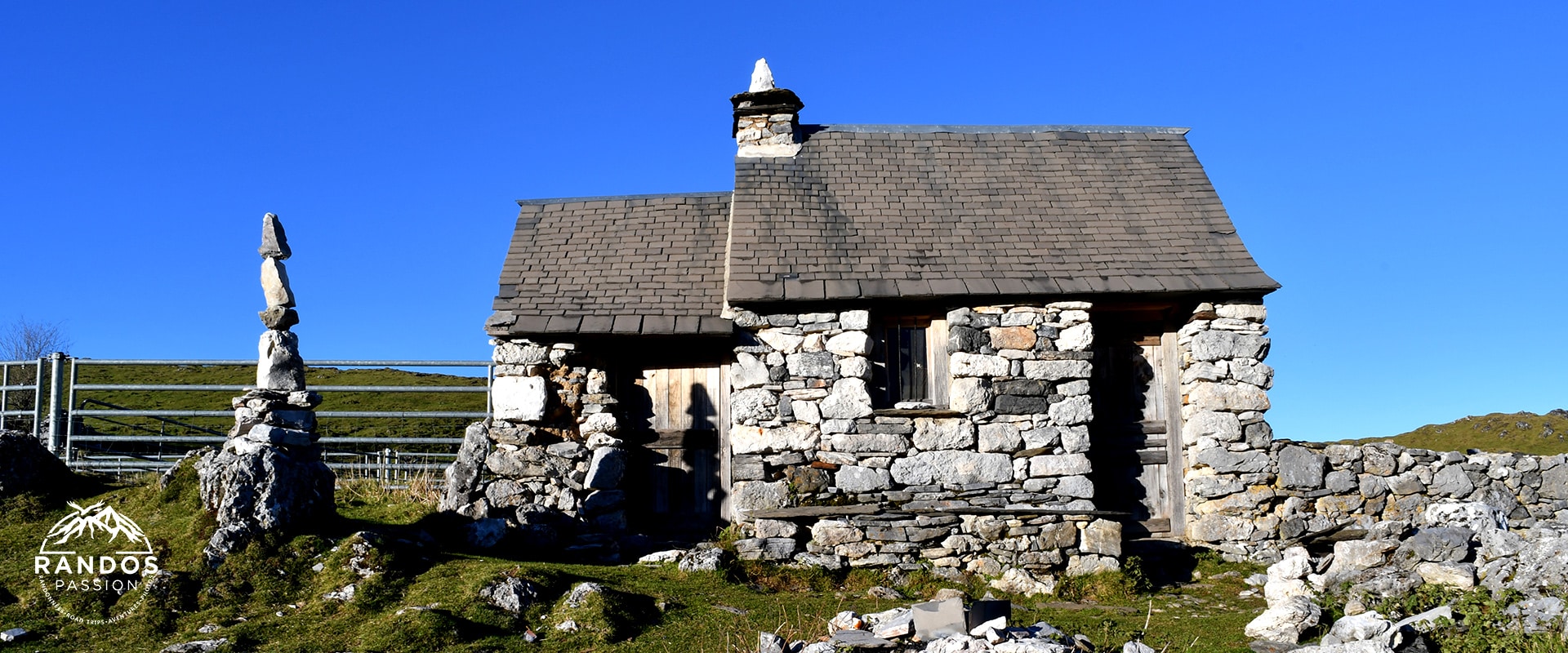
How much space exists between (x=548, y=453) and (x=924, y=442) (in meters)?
3.82

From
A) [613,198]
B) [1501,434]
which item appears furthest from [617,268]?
[1501,434]

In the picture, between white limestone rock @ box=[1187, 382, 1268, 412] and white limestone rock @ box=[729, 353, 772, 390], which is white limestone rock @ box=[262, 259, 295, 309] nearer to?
white limestone rock @ box=[729, 353, 772, 390]

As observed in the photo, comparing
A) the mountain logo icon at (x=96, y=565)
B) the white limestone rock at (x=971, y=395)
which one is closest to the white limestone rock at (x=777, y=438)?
the white limestone rock at (x=971, y=395)

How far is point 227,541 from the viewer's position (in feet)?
27.5

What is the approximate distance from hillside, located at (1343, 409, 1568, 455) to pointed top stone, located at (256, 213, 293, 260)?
1486cm

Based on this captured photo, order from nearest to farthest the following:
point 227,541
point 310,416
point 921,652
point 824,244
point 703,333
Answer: point 921,652, point 227,541, point 310,416, point 703,333, point 824,244

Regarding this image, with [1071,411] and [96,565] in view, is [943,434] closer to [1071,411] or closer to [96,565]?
[1071,411]

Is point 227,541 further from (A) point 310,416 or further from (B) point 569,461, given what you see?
(B) point 569,461

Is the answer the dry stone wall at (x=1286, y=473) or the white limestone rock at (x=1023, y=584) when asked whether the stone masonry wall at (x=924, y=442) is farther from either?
the dry stone wall at (x=1286, y=473)

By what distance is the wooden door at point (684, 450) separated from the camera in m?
12.3

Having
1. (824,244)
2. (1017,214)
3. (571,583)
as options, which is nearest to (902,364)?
(824,244)

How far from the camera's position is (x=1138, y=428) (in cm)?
1245

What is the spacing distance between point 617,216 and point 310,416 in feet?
17.2

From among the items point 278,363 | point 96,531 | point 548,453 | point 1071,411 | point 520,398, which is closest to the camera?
point 96,531
